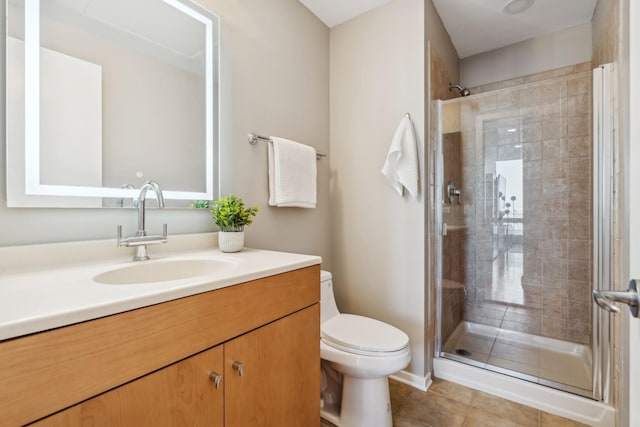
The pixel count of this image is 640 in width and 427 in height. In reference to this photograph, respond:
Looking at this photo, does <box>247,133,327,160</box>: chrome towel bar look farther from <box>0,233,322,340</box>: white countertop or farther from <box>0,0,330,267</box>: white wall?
<box>0,233,322,340</box>: white countertop

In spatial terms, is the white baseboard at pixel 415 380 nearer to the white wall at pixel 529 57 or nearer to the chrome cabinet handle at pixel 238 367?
the chrome cabinet handle at pixel 238 367

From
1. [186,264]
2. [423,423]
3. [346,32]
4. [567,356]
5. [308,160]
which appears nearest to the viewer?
[186,264]

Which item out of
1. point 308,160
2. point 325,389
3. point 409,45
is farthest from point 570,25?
point 325,389

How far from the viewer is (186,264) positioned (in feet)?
3.55

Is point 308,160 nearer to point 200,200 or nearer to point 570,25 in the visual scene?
point 200,200

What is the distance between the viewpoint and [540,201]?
2.01m

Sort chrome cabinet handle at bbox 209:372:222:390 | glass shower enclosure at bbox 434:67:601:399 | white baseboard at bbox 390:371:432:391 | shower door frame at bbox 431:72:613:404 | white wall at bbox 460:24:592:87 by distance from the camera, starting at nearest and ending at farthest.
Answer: chrome cabinet handle at bbox 209:372:222:390 < shower door frame at bbox 431:72:613:404 < white baseboard at bbox 390:371:432:391 < glass shower enclosure at bbox 434:67:601:399 < white wall at bbox 460:24:592:87

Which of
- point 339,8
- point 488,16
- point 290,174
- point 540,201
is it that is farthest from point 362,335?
point 488,16

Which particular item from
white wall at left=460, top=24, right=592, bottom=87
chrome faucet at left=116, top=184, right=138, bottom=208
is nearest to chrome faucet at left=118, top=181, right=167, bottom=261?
chrome faucet at left=116, top=184, right=138, bottom=208

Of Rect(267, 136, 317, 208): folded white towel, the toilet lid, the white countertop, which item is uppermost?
Rect(267, 136, 317, 208): folded white towel

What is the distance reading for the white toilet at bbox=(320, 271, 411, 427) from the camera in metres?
1.27

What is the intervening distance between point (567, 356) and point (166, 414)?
7.82ft

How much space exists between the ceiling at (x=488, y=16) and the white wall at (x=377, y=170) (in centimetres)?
13

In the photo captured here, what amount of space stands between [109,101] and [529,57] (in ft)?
9.60
